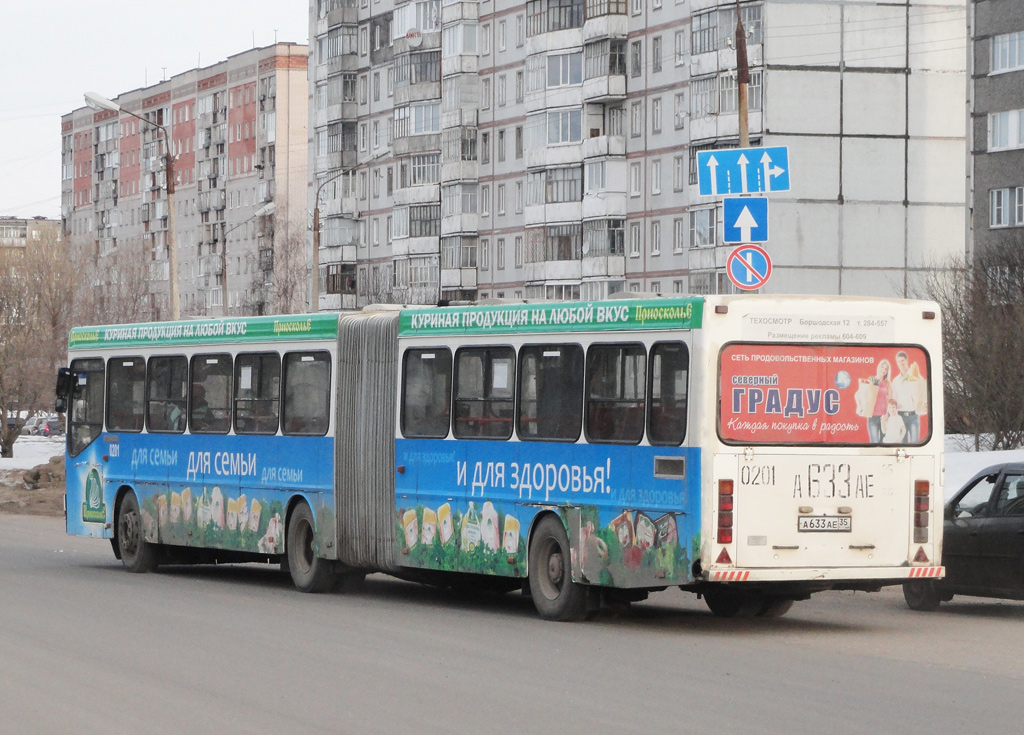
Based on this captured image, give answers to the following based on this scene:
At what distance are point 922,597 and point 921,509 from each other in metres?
2.58

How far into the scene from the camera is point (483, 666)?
40.9 feet

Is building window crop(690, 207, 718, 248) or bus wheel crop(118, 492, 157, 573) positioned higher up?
building window crop(690, 207, 718, 248)

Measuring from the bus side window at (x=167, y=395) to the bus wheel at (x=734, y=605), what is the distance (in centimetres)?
768

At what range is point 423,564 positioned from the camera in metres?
17.8

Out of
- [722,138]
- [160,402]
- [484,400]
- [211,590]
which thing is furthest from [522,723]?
[722,138]

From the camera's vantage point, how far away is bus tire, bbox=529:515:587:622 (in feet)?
51.8

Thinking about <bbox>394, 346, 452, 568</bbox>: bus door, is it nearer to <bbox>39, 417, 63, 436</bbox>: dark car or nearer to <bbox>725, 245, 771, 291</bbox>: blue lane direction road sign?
<bbox>725, 245, 771, 291</bbox>: blue lane direction road sign

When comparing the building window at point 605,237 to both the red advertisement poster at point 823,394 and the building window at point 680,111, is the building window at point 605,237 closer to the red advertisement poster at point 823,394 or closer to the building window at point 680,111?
the building window at point 680,111

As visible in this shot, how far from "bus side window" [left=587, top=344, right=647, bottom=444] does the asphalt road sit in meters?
1.63

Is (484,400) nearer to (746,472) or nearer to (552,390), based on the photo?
(552,390)

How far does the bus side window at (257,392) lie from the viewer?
20.3 m

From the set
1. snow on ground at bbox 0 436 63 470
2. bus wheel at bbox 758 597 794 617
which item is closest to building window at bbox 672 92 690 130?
snow on ground at bbox 0 436 63 470

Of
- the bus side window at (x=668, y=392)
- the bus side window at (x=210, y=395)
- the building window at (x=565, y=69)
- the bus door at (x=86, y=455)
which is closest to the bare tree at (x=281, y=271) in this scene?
the building window at (x=565, y=69)

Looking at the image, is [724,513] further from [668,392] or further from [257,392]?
[257,392]
